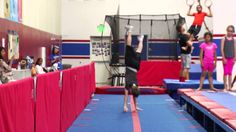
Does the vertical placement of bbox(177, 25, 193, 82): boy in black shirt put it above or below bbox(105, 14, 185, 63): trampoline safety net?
below

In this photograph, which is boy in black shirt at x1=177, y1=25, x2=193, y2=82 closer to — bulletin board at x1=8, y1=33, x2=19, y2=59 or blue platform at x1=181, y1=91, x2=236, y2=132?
blue platform at x1=181, y1=91, x2=236, y2=132

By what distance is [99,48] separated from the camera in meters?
15.0

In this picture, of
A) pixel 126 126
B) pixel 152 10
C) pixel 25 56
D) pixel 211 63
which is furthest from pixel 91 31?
pixel 126 126

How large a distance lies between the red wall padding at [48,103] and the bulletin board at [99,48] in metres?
10.4

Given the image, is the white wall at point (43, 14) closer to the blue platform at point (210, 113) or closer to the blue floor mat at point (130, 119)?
the blue floor mat at point (130, 119)

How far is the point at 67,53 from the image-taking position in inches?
632

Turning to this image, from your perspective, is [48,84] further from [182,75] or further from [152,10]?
[152,10]

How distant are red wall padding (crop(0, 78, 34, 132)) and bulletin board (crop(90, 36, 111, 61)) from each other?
1182cm

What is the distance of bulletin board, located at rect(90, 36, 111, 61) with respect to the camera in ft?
49.2

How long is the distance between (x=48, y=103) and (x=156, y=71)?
30.6 ft

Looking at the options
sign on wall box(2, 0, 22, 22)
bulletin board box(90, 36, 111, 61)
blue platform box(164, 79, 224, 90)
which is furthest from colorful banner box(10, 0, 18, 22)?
bulletin board box(90, 36, 111, 61)

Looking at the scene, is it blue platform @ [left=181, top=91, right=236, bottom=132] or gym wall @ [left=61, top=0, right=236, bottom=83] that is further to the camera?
gym wall @ [left=61, top=0, right=236, bottom=83]

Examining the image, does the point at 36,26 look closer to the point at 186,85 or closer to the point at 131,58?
the point at 186,85

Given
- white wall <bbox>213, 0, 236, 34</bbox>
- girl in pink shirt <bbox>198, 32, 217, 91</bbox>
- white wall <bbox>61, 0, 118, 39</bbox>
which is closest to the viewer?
girl in pink shirt <bbox>198, 32, 217, 91</bbox>
